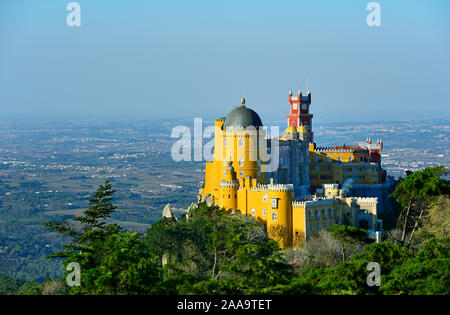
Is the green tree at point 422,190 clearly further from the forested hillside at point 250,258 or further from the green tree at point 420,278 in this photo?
the green tree at point 420,278

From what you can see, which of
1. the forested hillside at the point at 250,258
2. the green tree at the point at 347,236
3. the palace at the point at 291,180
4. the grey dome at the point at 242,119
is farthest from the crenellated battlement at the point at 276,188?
the green tree at the point at 347,236

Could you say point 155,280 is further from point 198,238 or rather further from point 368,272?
point 198,238

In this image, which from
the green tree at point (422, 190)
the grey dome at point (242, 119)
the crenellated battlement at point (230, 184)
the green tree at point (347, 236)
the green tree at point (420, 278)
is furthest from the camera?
the grey dome at point (242, 119)

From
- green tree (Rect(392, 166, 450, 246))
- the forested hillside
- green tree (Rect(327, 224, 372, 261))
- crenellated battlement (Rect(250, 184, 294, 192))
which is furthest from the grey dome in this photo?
green tree (Rect(327, 224, 372, 261))

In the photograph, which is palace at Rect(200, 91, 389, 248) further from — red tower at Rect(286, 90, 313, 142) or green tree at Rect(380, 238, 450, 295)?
green tree at Rect(380, 238, 450, 295)

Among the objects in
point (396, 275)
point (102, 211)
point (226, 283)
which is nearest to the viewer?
point (226, 283)

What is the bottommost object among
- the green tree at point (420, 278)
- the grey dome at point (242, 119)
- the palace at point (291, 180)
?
the green tree at point (420, 278)

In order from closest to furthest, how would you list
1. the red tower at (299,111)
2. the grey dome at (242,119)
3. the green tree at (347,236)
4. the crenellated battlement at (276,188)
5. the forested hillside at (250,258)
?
the forested hillside at (250,258) → the green tree at (347,236) → the crenellated battlement at (276,188) → the grey dome at (242,119) → the red tower at (299,111)
